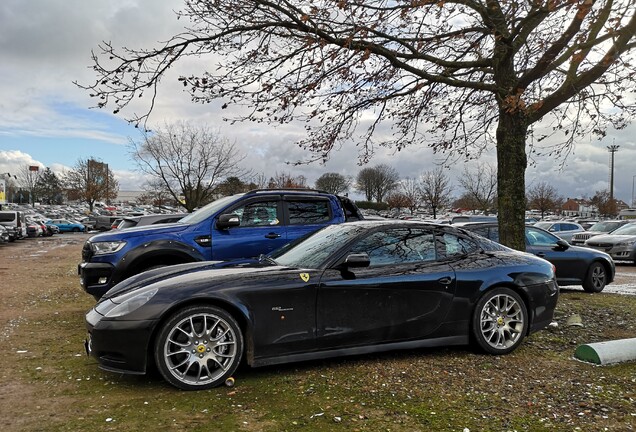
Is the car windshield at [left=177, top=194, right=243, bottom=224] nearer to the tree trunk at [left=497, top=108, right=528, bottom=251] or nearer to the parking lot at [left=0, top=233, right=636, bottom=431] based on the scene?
the parking lot at [left=0, top=233, right=636, bottom=431]

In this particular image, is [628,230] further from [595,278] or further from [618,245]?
[595,278]

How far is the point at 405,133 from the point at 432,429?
7.57 meters

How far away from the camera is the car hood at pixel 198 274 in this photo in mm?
4195

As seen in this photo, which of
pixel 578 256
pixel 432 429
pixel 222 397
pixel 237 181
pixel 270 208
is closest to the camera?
pixel 432 429

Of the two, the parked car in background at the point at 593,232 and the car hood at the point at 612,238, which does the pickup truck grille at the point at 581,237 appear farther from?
the car hood at the point at 612,238

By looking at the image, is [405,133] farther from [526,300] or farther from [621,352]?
[621,352]

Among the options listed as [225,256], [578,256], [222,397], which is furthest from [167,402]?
[578,256]

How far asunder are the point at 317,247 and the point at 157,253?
8.41ft

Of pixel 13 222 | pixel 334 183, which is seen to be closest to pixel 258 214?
pixel 13 222

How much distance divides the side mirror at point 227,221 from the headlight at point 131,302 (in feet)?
8.02

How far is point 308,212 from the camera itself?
291 inches

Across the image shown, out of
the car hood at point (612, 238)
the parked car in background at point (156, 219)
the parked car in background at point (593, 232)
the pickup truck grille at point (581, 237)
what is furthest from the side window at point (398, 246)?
the pickup truck grille at point (581, 237)

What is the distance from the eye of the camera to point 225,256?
22.0ft

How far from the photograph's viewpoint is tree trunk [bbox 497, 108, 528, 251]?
23.7 ft
